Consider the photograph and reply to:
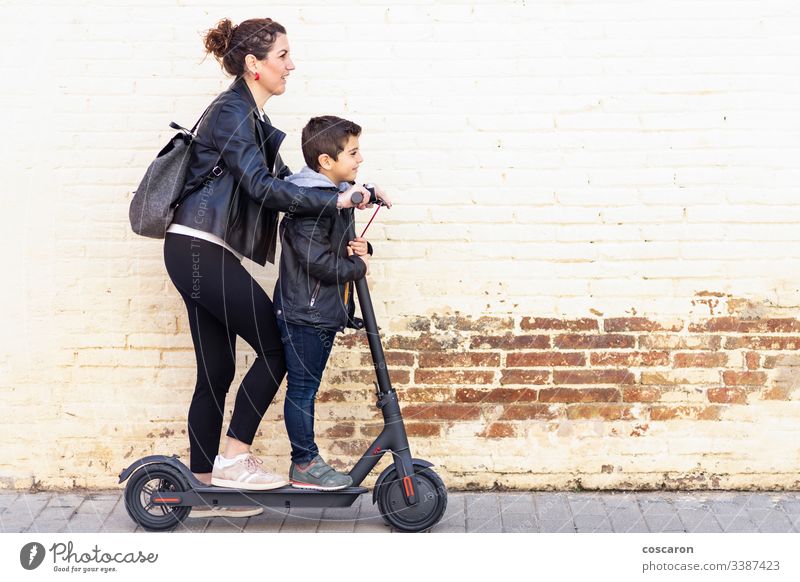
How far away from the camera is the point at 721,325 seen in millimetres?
5449

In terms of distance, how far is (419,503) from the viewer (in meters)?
5.01

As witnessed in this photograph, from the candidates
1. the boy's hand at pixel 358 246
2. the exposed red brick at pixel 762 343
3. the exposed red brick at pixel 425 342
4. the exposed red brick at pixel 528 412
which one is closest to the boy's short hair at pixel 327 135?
the boy's hand at pixel 358 246

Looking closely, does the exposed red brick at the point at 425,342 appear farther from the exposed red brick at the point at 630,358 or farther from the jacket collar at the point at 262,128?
the jacket collar at the point at 262,128

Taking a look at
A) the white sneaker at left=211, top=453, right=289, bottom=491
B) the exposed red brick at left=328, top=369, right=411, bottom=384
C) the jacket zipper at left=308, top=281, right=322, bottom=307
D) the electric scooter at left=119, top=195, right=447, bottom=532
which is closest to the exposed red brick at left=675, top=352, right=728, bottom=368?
the electric scooter at left=119, top=195, right=447, bottom=532

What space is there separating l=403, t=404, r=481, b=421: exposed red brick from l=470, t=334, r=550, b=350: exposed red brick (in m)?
0.30

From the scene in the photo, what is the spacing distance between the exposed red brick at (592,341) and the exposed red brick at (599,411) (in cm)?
27

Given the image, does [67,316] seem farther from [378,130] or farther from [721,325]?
[721,325]

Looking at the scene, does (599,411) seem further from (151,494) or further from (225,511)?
(151,494)

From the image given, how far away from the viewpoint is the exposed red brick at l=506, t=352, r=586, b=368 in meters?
5.48

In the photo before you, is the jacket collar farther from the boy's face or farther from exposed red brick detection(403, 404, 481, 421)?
exposed red brick detection(403, 404, 481, 421)

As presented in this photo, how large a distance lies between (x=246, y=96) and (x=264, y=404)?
1.27 meters

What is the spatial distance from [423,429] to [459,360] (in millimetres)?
360

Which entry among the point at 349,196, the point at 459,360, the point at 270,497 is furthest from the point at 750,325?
the point at 270,497

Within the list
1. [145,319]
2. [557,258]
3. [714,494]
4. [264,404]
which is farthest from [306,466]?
[714,494]
